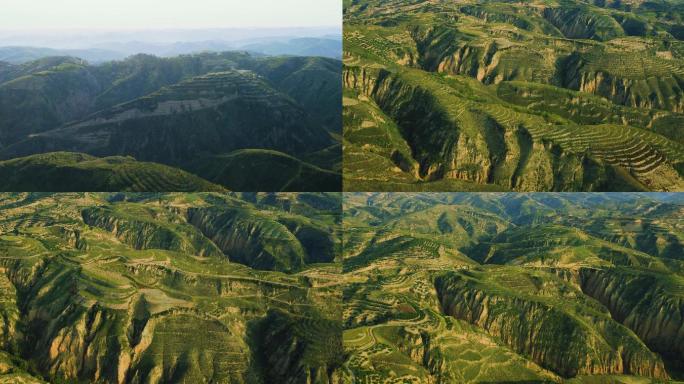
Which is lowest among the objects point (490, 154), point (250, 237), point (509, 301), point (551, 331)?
point (250, 237)

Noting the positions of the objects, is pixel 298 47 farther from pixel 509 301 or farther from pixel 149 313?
pixel 509 301

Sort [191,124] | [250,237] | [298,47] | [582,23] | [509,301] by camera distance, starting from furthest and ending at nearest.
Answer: [298,47] → [191,124] → [582,23] → [250,237] → [509,301]

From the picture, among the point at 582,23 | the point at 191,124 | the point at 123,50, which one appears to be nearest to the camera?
the point at 582,23

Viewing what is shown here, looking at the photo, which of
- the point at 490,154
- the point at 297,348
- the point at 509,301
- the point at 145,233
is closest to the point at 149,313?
the point at 297,348

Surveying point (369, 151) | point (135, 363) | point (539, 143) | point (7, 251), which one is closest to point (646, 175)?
point (539, 143)

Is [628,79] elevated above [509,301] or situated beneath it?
elevated above

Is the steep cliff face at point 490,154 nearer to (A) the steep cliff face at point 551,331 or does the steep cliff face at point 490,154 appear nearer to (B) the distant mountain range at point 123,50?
(A) the steep cliff face at point 551,331

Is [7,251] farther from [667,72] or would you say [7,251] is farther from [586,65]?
[667,72]
